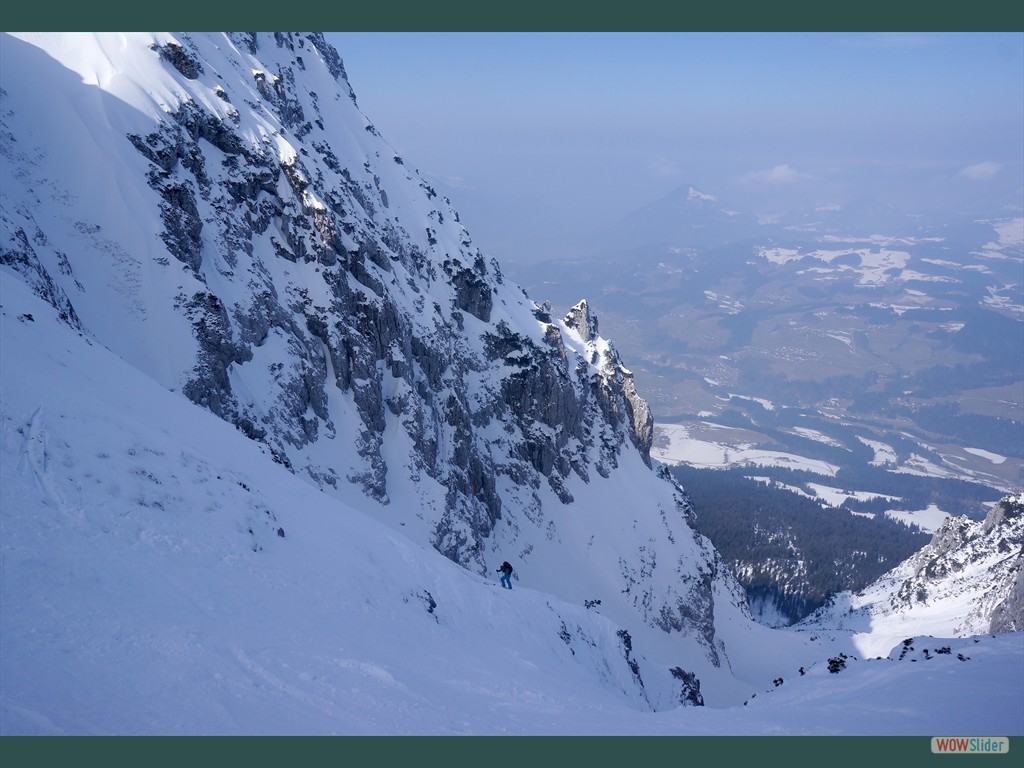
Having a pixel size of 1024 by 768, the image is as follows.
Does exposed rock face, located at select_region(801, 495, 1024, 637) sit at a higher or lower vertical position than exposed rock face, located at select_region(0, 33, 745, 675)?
lower

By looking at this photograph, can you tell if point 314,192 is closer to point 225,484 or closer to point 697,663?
point 225,484

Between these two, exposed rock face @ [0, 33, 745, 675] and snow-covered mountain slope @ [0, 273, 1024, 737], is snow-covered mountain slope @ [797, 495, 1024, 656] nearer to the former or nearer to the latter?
exposed rock face @ [0, 33, 745, 675]

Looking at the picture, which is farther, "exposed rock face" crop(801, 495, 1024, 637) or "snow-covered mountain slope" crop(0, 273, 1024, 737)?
"exposed rock face" crop(801, 495, 1024, 637)

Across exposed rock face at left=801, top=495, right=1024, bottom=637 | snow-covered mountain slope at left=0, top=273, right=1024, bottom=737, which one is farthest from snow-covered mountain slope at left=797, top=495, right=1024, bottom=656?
snow-covered mountain slope at left=0, top=273, right=1024, bottom=737

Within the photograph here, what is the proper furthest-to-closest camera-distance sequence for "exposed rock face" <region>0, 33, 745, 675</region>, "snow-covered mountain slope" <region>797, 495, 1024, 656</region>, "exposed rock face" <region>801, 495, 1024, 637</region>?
"snow-covered mountain slope" <region>797, 495, 1024, 656</region>, "exposed rock face" <region>801, 495, 1024, 637</region>, "exposed rock face" <region>0, 33, 745, 675</region>

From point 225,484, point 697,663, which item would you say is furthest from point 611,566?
point 225,484

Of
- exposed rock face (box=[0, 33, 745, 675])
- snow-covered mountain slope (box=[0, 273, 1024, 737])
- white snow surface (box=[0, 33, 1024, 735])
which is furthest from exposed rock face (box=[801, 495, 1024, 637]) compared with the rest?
snow-covered mountain slope (box=[0, 273, 1024, 737])


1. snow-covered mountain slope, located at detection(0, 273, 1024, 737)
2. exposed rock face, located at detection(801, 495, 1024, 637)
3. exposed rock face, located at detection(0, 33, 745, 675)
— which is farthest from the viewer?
exposed rock face, located at detection(801, 495, 1024, 637)

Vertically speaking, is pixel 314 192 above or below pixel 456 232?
above
